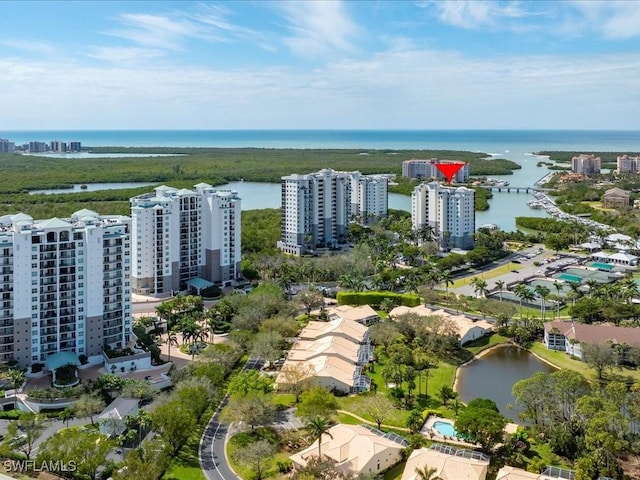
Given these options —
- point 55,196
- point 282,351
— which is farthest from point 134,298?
point 55,196

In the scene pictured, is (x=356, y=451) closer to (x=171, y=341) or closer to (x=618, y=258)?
(x=171, y=341)

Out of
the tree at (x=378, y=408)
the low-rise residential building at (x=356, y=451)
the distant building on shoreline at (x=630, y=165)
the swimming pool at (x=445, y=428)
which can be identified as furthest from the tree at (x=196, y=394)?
the distant building on shoreline at (x=630, y=165)

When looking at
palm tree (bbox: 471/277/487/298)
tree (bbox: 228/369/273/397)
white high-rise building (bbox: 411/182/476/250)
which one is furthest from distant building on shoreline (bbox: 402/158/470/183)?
tree (bbox: 228/369/273/397)

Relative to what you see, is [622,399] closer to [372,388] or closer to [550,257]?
[372,388]

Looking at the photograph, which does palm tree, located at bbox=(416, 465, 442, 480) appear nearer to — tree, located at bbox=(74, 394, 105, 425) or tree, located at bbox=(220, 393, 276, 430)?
tree, located at bbox=(220, 393, 276, 430)

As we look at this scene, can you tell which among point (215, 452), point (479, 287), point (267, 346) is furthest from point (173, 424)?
point (479, 287)

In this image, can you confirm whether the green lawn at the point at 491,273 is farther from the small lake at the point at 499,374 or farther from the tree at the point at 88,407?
the tree at the point at 88,407
